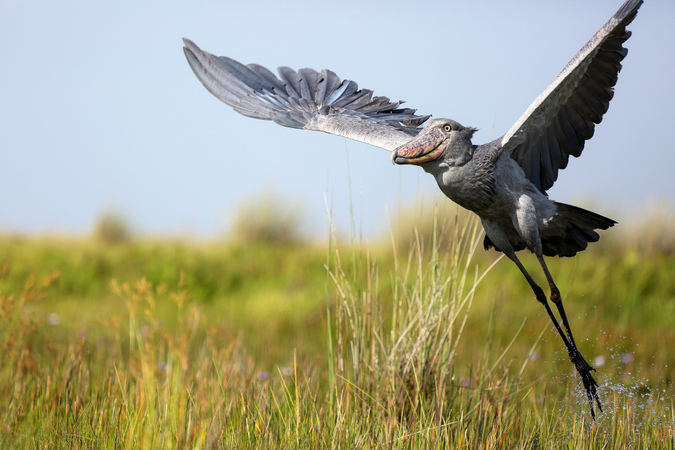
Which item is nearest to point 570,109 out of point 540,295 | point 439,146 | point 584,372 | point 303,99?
point 439,146

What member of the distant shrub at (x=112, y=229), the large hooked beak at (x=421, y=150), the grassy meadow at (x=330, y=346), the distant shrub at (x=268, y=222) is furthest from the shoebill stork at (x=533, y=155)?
the distant shrub at (x=112, y=229)

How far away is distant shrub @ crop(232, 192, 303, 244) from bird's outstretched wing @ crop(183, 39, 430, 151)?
27.0 ft

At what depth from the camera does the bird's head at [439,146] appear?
9.24ft

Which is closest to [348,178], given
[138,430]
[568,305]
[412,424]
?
[412,424]

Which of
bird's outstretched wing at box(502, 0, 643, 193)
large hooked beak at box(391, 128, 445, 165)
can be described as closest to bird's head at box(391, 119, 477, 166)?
large hooked beak at box(391, 128, 445, 165)

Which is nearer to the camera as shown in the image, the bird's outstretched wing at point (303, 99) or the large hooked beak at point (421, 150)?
the large hooked beak at point (421, 150)

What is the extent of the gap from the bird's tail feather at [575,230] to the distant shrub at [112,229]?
11874mm

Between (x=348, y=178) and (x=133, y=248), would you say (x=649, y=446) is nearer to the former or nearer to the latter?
(x=348, y=178)

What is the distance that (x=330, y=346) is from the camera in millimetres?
3533

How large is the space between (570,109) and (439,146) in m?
0.82

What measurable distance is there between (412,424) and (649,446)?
1299 millimetres

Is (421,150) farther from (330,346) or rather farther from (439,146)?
(330,346)

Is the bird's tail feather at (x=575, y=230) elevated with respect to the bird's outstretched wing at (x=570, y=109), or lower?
lower

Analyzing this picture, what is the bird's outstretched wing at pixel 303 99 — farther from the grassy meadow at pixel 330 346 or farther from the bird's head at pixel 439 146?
the grassy meadow at pixel 330 346
